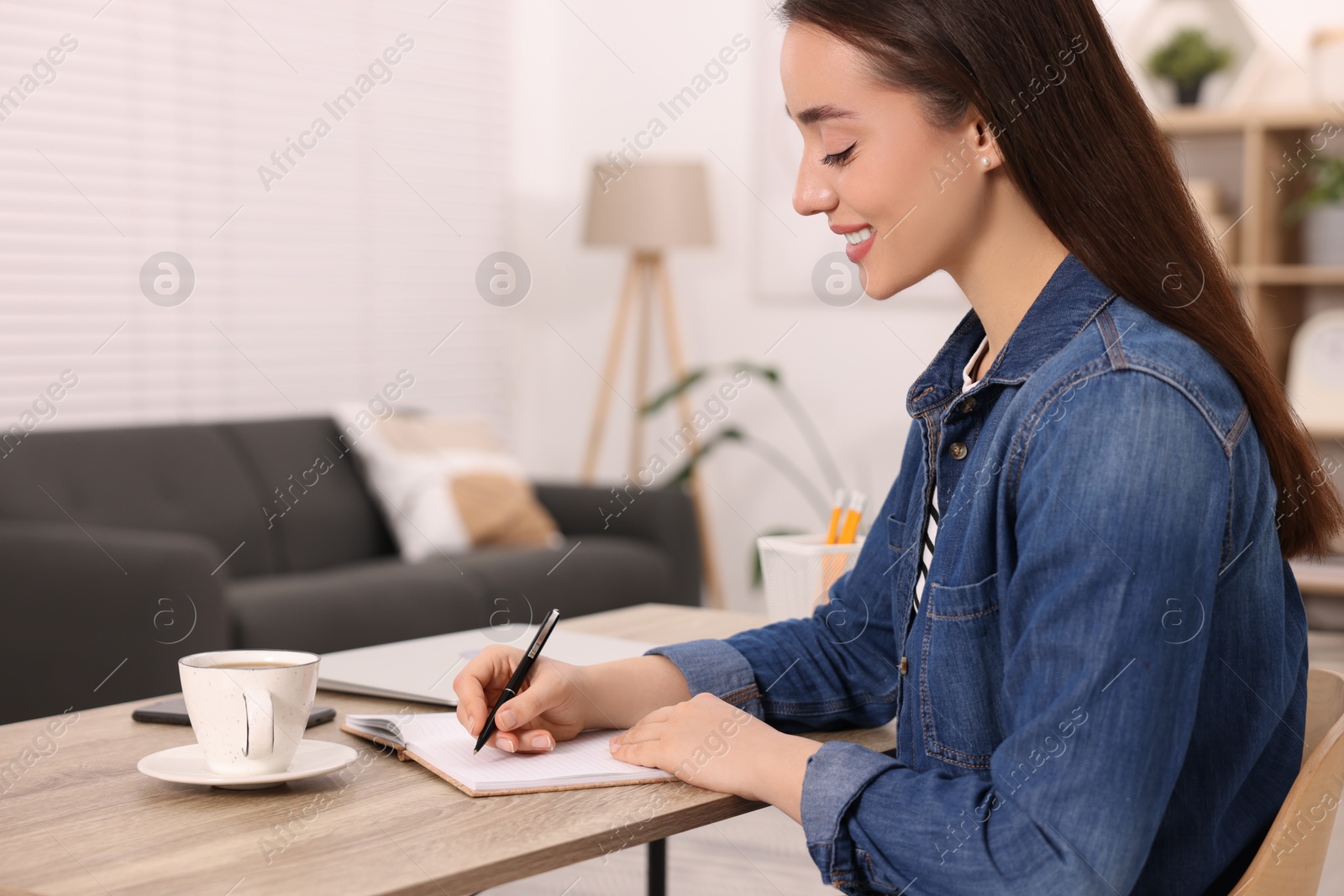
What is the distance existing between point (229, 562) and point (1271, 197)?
2.82m

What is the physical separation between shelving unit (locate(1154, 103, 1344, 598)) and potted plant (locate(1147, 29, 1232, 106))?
0.06 metres

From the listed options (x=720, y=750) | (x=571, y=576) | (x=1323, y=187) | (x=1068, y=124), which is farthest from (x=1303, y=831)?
(x=1323, y=187)

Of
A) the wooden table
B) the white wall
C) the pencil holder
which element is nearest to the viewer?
the wooden table

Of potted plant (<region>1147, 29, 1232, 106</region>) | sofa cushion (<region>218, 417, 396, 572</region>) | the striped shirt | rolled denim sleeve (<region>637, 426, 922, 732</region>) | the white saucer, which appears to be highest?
potted plant (<region>1147, 29, 1232, 106</region>)

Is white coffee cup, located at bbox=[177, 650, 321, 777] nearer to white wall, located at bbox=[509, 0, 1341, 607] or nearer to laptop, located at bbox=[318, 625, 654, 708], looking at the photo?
laptop, located at bbox=[318, 625, 654, 708]

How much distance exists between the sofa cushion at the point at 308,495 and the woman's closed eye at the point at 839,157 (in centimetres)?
268

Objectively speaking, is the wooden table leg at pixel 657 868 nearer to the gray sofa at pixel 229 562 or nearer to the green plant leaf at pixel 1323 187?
the gray sofa at pixel 229 562

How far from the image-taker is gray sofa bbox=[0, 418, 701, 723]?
8.43 feet

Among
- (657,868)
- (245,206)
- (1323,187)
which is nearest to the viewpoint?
(657,868)

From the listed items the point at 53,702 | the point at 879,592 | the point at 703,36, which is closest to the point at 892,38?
the point at 879,592

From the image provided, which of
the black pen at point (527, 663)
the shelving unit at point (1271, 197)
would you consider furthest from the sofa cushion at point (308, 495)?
the black pen at point (527, 663)

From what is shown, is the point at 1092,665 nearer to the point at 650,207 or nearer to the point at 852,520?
the point at 852,520

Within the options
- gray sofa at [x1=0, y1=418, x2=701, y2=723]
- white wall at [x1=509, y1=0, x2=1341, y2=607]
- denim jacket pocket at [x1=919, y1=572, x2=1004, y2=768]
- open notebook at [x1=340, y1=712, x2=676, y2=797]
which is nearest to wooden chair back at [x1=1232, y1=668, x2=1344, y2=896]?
denim jacket pocket at [x1=919, y1=572, x2=1004, y2=768]

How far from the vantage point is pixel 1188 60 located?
365cm
